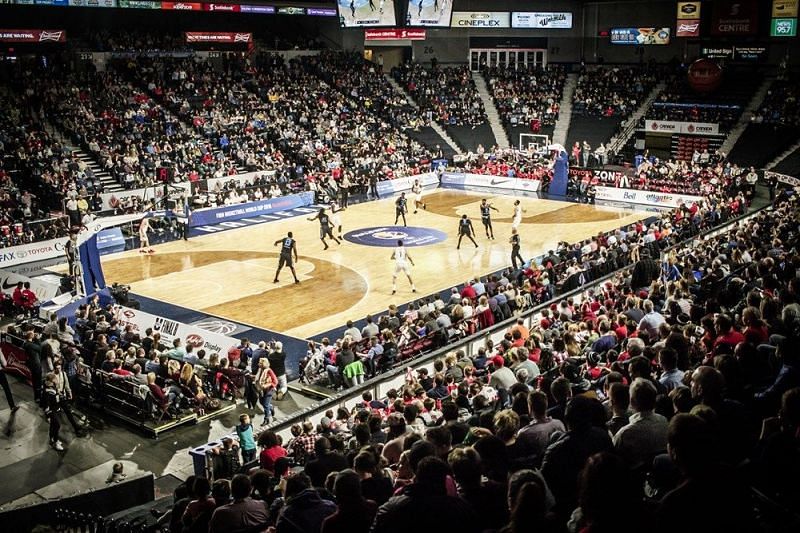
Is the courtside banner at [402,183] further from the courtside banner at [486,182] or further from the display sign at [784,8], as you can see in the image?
the display sign at [784,8]

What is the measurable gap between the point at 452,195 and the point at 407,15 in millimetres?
10884

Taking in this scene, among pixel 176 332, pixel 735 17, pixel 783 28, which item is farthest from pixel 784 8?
pixel 176 332

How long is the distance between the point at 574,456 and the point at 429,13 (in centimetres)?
4179

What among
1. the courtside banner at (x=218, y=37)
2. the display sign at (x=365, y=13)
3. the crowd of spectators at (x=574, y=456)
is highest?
Result: the display sign at (x=365, y=13)

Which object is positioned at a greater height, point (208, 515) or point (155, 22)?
point (155, 22)

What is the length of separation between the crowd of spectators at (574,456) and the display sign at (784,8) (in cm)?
4164

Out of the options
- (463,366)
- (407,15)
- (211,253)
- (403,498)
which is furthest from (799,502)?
(407,15)

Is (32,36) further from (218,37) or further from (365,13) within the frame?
(365,13)

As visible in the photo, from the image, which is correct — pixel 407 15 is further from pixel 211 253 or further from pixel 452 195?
pixel 211 253

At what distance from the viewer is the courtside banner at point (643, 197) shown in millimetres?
35150

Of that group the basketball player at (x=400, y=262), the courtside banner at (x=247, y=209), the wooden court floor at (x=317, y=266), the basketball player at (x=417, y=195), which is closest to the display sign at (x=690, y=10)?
the wooden court floor at (x=317, y=266)

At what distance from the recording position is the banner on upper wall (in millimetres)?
46219

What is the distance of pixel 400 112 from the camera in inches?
1957

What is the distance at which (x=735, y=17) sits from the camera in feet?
155
